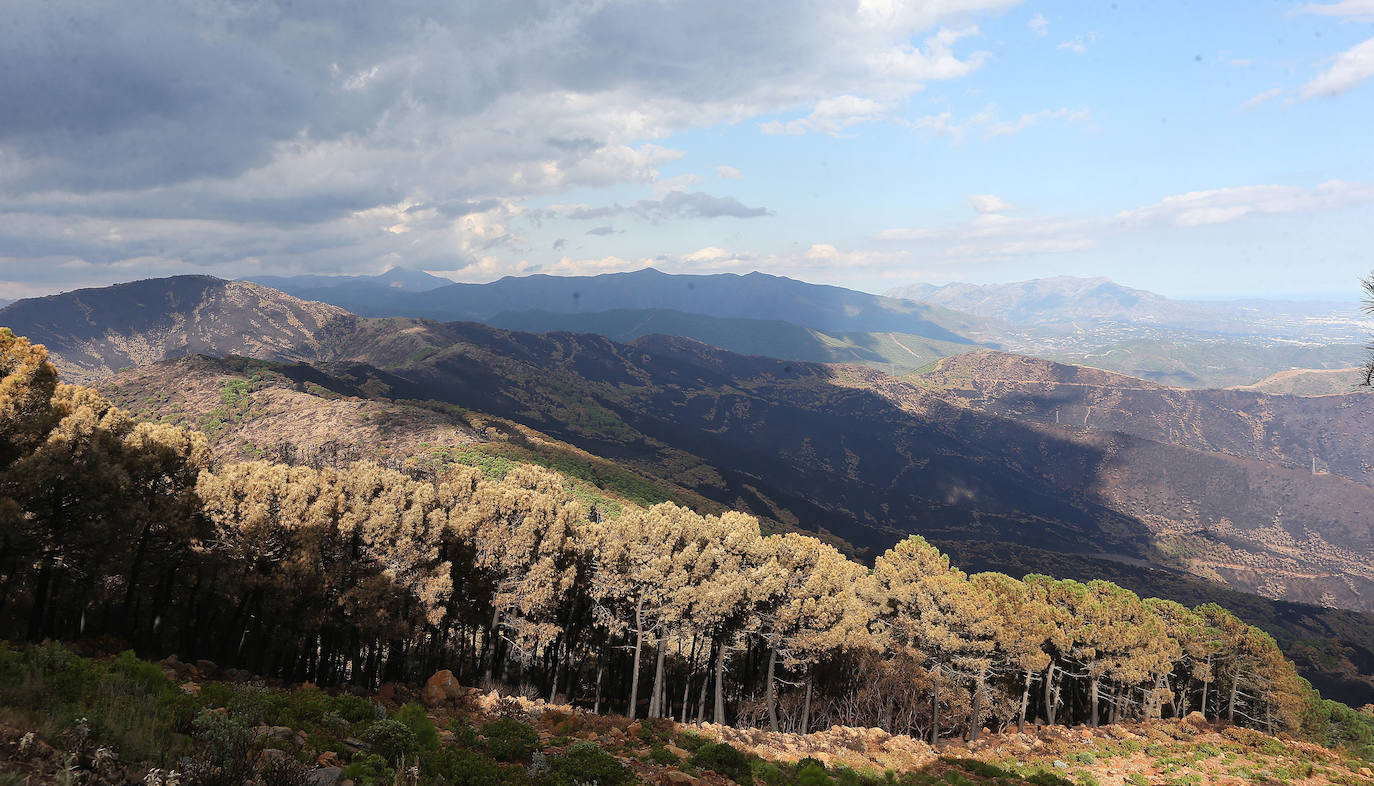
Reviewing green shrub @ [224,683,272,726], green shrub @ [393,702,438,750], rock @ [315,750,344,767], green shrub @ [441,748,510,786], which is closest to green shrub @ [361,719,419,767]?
green shrub @ [393,702,438,750]

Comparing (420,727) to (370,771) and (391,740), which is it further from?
(370,771)

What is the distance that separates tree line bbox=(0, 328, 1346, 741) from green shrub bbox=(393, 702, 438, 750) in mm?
18177

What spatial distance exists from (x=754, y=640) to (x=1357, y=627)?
241328 millimetres

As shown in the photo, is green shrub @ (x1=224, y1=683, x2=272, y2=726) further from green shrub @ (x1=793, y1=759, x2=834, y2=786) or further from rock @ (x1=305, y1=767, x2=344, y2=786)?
green shrub @ (x1=793, y1=759, x2=834, y2=786)

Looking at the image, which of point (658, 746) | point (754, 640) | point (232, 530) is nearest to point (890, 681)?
point (754, 640)

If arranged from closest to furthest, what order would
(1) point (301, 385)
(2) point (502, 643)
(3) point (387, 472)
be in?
(3) point (387, 472) → (2) point (502, 643) → (1) point (301, 385)

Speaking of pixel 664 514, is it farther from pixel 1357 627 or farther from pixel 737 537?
pixel 1357 627

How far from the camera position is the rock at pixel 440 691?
29906mm

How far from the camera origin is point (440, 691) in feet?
99.8

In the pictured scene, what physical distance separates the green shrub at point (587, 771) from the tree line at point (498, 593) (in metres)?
21.3

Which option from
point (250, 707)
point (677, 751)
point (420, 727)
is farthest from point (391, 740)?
point (677, 751)

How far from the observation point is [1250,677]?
5991 cm

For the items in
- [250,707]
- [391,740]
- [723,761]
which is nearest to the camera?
[250,707]

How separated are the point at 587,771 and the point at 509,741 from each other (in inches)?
166
